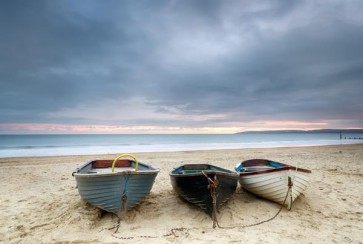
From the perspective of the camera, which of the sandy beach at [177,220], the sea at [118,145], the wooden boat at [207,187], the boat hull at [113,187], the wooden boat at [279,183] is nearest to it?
the sandy beach at [177,220]

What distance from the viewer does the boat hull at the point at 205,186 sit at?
5.21 metres

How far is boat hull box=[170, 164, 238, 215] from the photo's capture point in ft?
17.1

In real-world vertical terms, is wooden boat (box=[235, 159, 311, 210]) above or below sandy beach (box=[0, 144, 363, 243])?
above

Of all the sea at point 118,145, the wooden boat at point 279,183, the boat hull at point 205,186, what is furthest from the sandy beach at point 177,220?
the sea at point 118,145

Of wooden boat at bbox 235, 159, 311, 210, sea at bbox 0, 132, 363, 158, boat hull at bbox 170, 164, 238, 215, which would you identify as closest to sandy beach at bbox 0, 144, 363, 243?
wooden boat at bbox 235, 159, 311, 210

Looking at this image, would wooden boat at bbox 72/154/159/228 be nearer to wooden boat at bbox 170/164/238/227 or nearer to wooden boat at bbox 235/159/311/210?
wooden boat at bbox 170/164/238/227

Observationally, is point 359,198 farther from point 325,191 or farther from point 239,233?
point 239,233

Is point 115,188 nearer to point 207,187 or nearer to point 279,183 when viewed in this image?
point 207,187

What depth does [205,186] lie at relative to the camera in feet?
17.1

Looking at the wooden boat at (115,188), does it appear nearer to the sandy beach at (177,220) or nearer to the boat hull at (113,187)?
the boat hull at (113,187)

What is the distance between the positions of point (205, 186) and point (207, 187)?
2.0 inches

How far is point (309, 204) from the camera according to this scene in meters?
6.35

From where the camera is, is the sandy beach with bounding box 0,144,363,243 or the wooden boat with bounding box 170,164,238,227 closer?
the sandy beach with bounding box 0,144,363,243

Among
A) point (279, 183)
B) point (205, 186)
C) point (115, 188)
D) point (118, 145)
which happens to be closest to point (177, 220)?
point (205, 186)
